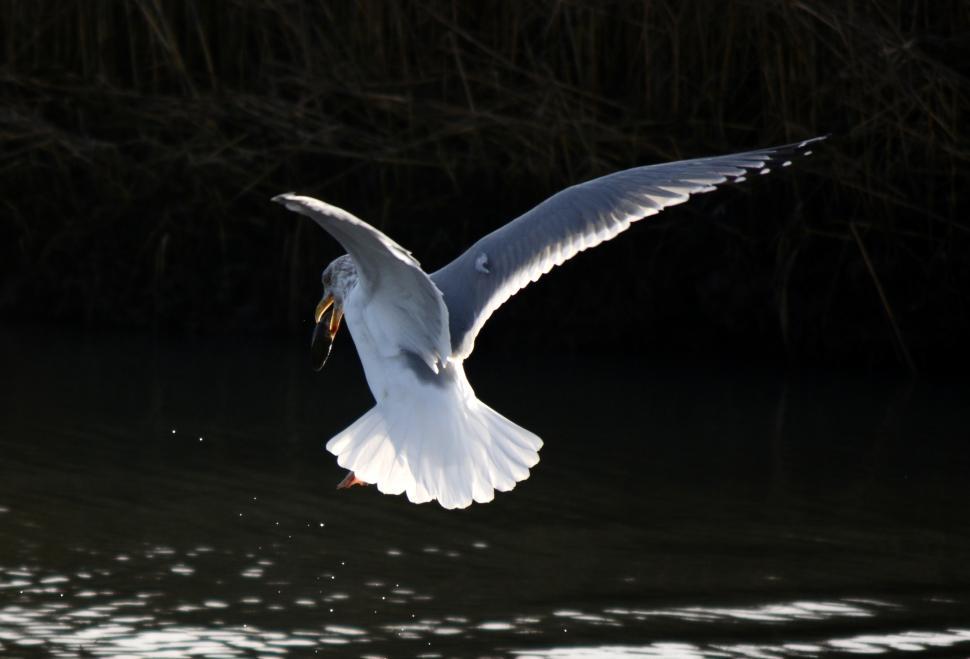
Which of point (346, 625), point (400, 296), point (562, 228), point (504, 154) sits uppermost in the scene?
point (504, 154)

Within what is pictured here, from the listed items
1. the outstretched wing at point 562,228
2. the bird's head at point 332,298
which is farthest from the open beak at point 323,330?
the outstretched wing at point 562,228

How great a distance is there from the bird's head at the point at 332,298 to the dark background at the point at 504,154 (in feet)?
11.5

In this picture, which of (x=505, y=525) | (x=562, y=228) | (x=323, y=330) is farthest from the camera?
(x=323, y=330)

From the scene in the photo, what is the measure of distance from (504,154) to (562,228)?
181 inches

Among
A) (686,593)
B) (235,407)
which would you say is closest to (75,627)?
(686,593)

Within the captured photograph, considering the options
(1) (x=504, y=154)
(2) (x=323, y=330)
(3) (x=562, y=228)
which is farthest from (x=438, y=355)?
(1) (x=504, y=154)

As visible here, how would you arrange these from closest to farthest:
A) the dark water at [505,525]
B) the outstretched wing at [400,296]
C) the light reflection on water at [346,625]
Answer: the outstretched wing at [400,296]
the light reflection on water at [346,625]
the dark water at [505,525]

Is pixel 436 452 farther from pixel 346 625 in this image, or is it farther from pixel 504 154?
pixel 504 154

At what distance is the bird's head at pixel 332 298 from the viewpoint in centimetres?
603

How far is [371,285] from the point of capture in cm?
537

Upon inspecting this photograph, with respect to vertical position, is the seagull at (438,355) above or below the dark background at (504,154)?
below

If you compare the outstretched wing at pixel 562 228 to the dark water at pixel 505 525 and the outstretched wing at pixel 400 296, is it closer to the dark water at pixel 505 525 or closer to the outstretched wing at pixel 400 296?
the outstretched wing at pixel 400 296

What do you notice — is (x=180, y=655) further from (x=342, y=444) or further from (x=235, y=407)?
(x=235, y=407)

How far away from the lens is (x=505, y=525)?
6645 mm
